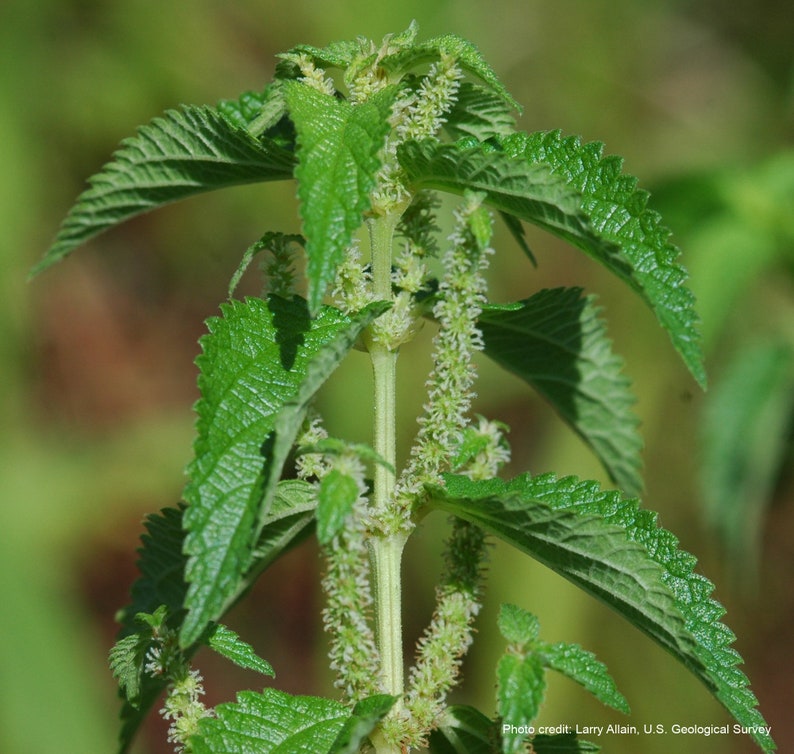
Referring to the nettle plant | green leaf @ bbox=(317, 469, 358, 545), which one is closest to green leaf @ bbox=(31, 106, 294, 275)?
the nettle plant

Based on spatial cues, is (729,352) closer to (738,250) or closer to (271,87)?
(738,250)

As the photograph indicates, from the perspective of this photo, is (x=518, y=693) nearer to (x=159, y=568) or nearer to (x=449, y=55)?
(x=159, y=568)

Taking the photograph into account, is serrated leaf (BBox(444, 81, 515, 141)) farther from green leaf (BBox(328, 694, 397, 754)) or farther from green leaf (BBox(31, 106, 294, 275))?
green leaf (BBox(328, 694, 397, 754))

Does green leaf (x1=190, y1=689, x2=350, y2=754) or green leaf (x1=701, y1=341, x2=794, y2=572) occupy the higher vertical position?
green leaf (x1=701, y1=341, x2=794, y2=572)

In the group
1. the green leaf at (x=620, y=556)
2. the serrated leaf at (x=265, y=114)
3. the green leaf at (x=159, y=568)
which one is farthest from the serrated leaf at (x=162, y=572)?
the serrated leaf at (x=265, y=114)

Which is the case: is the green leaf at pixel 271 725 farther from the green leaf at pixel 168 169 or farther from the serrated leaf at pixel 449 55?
the serrated leaf at pixel 449 55
